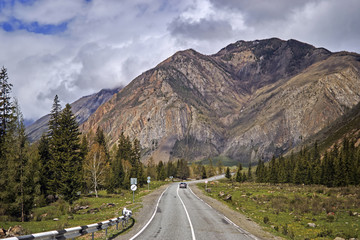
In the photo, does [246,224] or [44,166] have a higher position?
[44,166]

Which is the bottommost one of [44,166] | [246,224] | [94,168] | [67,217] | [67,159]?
[246,224]

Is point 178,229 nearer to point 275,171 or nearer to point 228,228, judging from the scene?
point 228,228

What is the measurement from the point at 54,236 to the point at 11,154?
21.9 meters

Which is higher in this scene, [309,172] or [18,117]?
[18,117]

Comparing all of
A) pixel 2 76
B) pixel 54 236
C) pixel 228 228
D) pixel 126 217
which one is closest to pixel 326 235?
pixel 228 228

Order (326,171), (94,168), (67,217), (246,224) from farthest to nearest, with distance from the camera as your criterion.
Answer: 1. (326,171)
2. (94,168)
3. (67,217)
4. (246,224)

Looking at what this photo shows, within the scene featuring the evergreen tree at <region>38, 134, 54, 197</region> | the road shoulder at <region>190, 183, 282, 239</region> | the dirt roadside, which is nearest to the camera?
the dirt roadside

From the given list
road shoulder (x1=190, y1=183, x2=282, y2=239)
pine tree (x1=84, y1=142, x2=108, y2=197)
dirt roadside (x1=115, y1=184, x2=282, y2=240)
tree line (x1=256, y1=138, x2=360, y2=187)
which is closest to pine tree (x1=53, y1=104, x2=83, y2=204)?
pine tree (x1=84, y1=142, x2=108, y2=197)

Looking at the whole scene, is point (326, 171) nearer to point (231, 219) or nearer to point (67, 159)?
point (231, 219)

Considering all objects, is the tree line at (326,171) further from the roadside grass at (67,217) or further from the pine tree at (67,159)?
the pine tree at (67,159)

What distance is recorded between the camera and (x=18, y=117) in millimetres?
30672

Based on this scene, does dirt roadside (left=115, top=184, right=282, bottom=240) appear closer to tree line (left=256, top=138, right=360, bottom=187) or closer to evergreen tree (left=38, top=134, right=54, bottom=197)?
evergreen tree (left=38, top=134, right=54, bottom=197)

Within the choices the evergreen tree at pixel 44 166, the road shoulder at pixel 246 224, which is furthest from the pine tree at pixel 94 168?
the road shoulder at pixel 246 224

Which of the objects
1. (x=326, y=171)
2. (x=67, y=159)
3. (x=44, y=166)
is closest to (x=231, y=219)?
(x=67, y=159)
